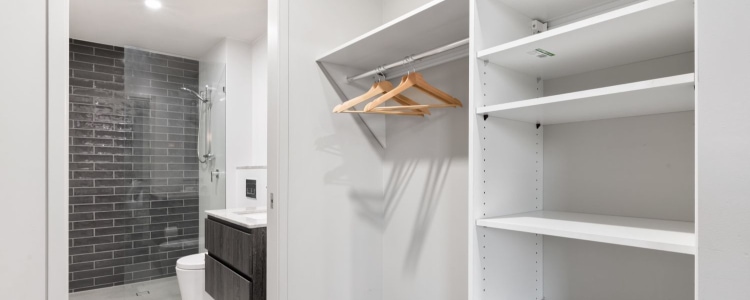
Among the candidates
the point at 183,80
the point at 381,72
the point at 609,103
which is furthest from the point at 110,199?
the point at 609,103

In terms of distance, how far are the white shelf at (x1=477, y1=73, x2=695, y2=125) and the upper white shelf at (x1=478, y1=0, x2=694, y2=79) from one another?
0.46ft

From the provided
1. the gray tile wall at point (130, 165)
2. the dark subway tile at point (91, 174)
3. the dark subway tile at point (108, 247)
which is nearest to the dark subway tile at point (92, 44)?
the gray tile wall at point (130, 165)

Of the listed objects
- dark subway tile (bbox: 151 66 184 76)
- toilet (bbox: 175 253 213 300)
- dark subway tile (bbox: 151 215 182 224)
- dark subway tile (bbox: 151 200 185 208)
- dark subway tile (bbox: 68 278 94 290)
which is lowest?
dark subway tile (bbox: 68 278 94 290)

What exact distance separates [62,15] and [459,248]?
63.0 inches

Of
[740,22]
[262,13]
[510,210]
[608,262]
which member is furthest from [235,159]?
[740,22]

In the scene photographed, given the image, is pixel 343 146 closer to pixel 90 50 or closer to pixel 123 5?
pixel 123 5

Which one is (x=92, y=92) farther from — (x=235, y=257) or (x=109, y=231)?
(x=235, y=257)

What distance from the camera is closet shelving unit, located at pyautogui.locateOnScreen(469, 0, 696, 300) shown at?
2.94 feet

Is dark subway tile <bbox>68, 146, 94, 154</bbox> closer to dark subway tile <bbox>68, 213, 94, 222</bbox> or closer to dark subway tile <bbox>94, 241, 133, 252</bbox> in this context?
dark subway tile <bbox>68, 213, 94, 222</bbox>

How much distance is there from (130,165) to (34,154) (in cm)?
244

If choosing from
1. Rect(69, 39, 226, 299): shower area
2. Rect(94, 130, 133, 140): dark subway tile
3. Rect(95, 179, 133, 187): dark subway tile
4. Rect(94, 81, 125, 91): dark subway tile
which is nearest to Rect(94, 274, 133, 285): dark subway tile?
Rect(69, 39, 226, 299): shower area

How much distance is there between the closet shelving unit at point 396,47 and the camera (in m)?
1.27

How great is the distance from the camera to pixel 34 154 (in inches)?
39.8

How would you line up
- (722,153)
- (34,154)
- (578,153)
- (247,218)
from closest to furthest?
(722,153), (34,154), (578,153), (247,218)
